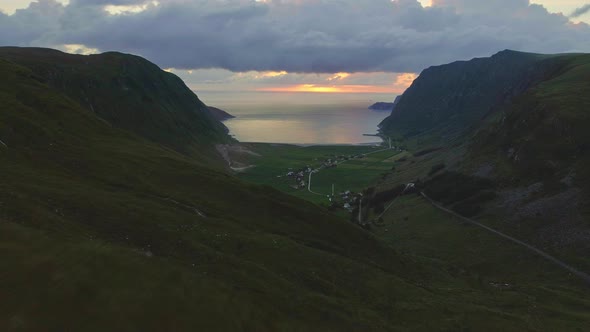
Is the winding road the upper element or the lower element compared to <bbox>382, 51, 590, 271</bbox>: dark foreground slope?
lower

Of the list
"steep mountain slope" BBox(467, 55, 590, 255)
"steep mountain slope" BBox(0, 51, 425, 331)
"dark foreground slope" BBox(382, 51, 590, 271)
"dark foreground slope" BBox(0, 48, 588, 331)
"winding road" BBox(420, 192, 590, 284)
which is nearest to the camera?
"steep mountain slope" BBox(0, 51, 425, 331)

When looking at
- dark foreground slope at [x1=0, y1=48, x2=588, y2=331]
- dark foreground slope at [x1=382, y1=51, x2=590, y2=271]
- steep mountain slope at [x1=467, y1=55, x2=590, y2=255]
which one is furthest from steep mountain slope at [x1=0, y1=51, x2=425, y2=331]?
steep mountain slope at [x1=467, y1=55, x2=590, y2=255]

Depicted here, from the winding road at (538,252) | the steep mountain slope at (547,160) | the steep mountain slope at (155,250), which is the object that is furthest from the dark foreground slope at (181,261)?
the steep mountain slope at (547,160)

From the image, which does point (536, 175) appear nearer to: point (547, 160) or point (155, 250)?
point (547, 160)

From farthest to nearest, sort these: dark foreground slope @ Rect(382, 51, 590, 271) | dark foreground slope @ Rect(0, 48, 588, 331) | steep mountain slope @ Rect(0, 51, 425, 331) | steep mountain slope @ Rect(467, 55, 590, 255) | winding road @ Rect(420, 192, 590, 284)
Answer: steep mountain slope @ Rect(467, 55, 590, 255)
dark foreground slope @ Rect(382, 51, 590, 271)
winding road @ Rect(420, 192, 590, 284)
dark foreground slope @ Rect(0, 48, 588, 331)
steep mountain slope @ Rect(0, 51, 425, 331)

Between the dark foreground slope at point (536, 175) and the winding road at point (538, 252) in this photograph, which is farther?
the dark foreground slope at point (536, 175)

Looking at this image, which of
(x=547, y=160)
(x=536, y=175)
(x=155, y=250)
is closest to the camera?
(x=155, y=250)

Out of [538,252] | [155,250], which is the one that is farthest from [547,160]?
[155,250]

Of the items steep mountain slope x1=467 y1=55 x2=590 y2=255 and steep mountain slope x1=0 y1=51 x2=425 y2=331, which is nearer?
steep mountain slope x1=0 y1=51 x2=425 y2=331

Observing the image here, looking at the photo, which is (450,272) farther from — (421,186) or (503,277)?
(421,186)

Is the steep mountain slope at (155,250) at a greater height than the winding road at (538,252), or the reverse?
the steep mountain slope at (155,250)

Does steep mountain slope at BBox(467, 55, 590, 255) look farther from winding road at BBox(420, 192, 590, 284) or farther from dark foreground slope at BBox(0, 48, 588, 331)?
dark foreground slope at BBox(0, 48, 588, 331)

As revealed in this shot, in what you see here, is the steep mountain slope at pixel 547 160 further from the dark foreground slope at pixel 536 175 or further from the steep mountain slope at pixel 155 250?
the steep mountain slope at pixel 155 250
